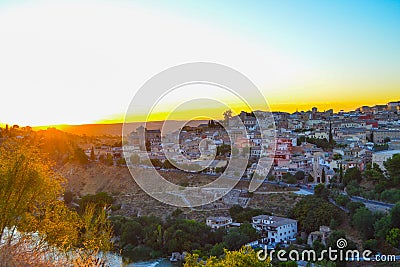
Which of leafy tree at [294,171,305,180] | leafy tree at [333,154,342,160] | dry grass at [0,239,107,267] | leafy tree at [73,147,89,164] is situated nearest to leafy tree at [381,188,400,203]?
leafy tree at [294,171,305,180]

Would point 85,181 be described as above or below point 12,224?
below

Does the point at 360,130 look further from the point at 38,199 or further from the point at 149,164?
the point at 38,199

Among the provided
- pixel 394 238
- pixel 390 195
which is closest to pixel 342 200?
pixel 390 195

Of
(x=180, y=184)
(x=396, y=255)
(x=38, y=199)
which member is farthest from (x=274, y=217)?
(x=38, y=199)

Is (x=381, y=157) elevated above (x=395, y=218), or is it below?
above

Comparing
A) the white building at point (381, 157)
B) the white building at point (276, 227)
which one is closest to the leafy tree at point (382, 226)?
the white building at point (276, 227)

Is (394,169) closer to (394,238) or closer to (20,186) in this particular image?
(394,238)

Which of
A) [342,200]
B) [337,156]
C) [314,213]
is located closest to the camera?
[314,213]
